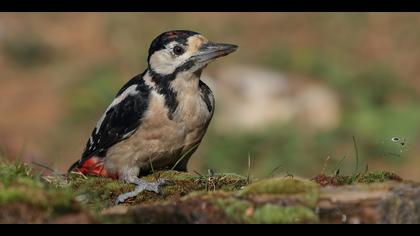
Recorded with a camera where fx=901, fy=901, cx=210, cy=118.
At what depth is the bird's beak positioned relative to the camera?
19.7ft

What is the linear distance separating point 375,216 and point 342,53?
10542 mm

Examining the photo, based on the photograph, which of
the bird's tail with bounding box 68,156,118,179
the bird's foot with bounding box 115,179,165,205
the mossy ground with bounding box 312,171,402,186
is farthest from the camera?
the bird's tail with bounding box 68,156,118,179

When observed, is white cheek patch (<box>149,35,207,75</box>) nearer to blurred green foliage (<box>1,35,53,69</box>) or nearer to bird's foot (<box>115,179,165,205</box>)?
bird's foot (<box>115,179,165,205</box>)

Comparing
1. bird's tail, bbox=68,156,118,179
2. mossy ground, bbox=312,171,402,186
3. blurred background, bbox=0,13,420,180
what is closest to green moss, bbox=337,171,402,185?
mossy ground, bbox=312,171,402,186

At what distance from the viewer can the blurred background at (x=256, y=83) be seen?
10938mm

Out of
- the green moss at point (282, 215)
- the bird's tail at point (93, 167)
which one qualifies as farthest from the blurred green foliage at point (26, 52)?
the green moss at point (282, 215)

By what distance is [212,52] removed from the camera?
19.7 feet

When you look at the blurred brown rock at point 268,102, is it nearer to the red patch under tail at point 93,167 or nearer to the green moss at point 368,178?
the red patch under tail at point 93,167

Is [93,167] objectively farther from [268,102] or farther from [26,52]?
[26,52]

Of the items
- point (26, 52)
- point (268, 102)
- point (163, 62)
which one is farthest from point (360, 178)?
point (26, 52)

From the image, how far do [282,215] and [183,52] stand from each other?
2732 millimetres

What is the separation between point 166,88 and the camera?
6.10m

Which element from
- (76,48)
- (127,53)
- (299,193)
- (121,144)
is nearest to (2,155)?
(121,144)

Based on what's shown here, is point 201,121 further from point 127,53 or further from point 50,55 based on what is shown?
point 50,55
